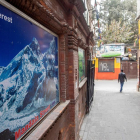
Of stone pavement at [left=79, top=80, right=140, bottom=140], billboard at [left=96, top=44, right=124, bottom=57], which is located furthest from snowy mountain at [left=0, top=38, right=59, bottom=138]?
billboard at [left=96, top=44, right=124, bottom=57]

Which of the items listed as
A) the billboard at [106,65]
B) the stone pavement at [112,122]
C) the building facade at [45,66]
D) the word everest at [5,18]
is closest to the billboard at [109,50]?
the billboard at [106,65]

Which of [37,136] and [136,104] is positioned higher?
[37,136]

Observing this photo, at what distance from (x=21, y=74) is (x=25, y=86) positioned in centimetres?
19

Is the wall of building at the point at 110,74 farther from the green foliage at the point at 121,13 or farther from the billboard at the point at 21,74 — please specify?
the billboard at the point at 21,74

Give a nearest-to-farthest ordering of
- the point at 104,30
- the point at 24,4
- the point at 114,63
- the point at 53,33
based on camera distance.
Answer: the point at 24,4 → the point at 53,33 → the point at 114,63 → the point at 104,30

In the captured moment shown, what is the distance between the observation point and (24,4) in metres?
1.84

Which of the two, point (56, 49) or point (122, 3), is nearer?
point (56, 49)

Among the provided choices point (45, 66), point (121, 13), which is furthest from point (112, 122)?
point (121, 13)

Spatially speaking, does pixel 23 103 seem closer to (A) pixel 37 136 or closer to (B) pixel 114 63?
(A) pixel 37 136

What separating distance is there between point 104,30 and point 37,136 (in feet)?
84.6

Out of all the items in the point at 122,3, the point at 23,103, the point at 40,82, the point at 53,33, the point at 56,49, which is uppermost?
the point at 122,3

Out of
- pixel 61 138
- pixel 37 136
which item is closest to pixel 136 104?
pixel 61 138

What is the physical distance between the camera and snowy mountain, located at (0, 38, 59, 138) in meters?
1.66

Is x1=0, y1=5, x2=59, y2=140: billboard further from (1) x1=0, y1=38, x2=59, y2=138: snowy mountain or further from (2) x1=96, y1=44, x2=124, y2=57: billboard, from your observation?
(2) x1=96, y1=44, x2=124, y2=57: billboard
